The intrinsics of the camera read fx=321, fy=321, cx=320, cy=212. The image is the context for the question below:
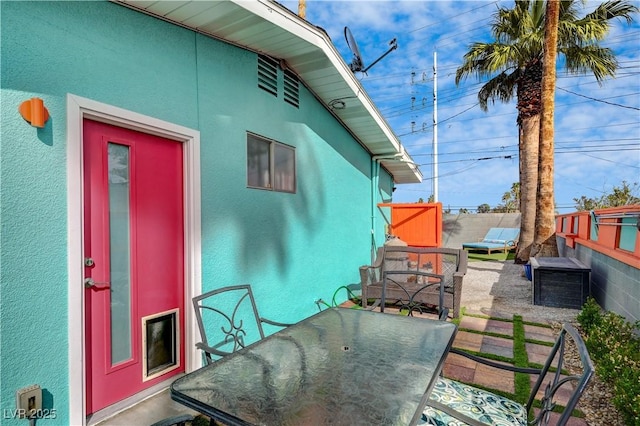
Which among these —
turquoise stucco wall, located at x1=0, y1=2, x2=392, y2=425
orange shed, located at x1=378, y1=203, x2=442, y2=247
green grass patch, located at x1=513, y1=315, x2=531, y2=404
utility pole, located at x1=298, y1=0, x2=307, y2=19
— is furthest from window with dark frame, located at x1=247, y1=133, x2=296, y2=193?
utility pole, located at x1=298, y1=0, x2=307, y2=19

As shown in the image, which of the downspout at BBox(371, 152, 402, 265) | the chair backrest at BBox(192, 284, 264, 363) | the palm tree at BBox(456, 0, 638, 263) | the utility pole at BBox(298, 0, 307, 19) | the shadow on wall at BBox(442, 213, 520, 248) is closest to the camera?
the chair backrest at BBox(192, 284, 264, 363)

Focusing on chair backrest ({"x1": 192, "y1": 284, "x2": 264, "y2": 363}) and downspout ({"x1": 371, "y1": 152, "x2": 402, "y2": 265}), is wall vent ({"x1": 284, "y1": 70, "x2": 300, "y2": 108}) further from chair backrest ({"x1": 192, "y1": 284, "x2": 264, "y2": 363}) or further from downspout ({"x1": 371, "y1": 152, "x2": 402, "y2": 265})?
downspout ({"x1": 371, "y1": 152, "x2": 402, "y2": 265})

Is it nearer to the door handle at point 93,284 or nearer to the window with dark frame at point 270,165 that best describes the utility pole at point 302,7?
the window with dark frame at point 270,165

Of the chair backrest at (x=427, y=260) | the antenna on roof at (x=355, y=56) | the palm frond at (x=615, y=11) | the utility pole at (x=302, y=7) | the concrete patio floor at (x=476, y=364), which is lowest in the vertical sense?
the concrete patio floor at (x=476, y=364)

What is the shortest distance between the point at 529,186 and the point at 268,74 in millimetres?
9397

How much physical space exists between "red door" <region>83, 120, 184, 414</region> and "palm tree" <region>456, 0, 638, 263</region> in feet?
32.3

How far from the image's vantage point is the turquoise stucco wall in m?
1.78

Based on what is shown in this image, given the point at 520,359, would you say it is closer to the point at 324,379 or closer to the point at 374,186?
the point at 324,379

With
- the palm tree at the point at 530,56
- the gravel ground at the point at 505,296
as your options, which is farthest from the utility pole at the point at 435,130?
the gravel ground at the point at 505,296

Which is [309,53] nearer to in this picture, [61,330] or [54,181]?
[54,181]

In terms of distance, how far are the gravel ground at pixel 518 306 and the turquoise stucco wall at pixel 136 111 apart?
9.17 feet

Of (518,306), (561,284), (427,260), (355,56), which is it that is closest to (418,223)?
(427,260)

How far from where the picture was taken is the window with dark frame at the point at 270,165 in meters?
3.53

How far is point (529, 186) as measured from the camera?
9.92 meters
